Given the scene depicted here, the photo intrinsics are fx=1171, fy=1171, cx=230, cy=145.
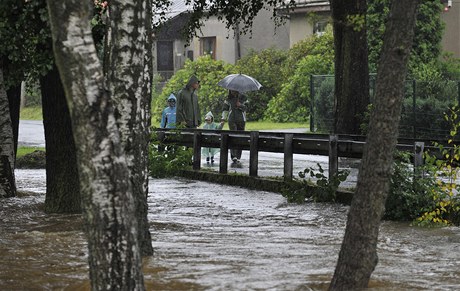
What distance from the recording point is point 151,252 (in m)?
12.0

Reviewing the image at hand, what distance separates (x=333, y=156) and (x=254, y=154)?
2448 mm

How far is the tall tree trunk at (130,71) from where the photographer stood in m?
10.0

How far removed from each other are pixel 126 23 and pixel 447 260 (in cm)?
432

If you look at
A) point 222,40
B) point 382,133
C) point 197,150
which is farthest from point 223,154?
point 222,40

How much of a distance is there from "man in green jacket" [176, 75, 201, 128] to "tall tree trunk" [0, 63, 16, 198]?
689cm

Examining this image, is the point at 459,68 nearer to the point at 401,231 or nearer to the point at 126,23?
the point at 401,231

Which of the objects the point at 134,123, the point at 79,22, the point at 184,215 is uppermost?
the point at 79,22

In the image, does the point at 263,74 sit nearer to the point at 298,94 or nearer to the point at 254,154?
the point at 298,94

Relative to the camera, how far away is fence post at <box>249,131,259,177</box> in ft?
65.7

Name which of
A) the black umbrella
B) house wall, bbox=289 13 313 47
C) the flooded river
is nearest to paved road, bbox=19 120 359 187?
the black umbrella

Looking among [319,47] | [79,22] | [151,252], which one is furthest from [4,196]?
[319,47]

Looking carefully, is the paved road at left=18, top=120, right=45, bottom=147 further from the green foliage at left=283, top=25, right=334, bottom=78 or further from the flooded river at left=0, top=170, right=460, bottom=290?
the flooded river at left=0, top=170, right=460, bottom=290

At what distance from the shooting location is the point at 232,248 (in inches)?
504

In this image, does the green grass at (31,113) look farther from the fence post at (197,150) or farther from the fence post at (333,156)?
the fence post at (333,156)
